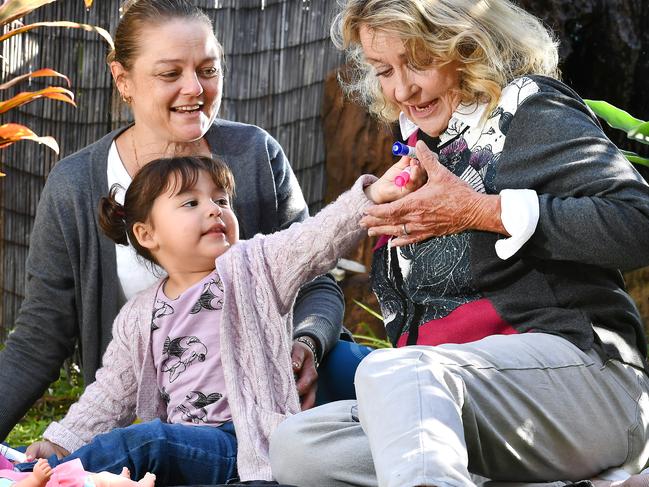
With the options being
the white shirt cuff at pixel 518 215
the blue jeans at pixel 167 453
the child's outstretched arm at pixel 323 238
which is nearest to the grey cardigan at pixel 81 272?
the child's outstretched arm at pixel 323 238

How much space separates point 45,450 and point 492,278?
4.28 feet

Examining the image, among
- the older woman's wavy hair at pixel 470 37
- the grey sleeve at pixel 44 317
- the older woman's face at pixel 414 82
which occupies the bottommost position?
the grey sleeve at pixel 44 317

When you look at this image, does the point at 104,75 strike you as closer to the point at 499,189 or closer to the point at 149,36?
the point at 149,36

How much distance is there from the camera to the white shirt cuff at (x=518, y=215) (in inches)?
97.3

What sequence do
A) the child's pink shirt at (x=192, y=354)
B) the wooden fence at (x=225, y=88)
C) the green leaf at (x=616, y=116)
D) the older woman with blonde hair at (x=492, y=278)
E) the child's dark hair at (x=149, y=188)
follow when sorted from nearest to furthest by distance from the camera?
the older woman with blonde hair at (x=492, y=278) → the child's pink shirt at (x=192, y=354) → the child's dark hair at (x=149, y=188) → the green leaf at (x=616, y=116) → the wooden fence at (x=225, y=88)

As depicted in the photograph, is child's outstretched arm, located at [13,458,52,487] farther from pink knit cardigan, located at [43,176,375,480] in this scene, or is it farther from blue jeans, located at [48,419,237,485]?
pink knit cardigan, located at [43,176,375,480]

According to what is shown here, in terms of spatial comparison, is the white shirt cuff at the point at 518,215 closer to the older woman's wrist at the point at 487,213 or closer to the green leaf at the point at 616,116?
the older woman's wrist at the point at 487,213

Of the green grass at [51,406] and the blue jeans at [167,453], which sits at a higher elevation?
the blue jeans at [167,453]

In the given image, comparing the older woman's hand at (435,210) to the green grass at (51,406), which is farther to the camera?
the green grass at (51,406)

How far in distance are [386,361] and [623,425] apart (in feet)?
1.99

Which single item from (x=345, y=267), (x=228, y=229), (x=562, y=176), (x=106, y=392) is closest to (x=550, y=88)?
(x=562, y=176)

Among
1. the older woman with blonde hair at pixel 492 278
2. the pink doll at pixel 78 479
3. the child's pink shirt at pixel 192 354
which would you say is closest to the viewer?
the older woman with blonde hair at pixel 492 278

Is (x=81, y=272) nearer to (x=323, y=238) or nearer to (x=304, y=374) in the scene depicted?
(x=304, y=374)

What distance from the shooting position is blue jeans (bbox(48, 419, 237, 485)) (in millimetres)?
2725
